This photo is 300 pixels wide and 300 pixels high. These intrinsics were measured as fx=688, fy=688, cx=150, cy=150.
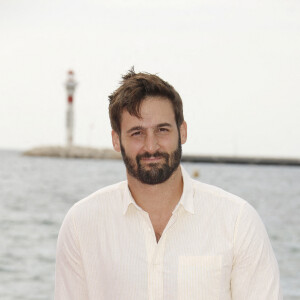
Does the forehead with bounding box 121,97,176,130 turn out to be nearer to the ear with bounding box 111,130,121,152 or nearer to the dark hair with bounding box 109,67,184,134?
the dark hair with bounding box 109,67,184,134

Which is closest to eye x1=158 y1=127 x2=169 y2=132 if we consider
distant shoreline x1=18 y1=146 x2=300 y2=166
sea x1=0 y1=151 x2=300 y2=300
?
sea x1=0 y1=151 x2=300 y2=300

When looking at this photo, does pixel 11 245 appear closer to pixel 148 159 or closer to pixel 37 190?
pixel 148 159

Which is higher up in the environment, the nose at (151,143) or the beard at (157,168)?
the nose at (151,143)

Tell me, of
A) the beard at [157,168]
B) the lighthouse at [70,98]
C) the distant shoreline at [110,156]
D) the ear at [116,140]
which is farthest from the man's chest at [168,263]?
the distant shoreline at [110,156]

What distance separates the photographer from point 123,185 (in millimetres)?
2180

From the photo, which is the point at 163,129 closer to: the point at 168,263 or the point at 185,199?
the point at 185,199

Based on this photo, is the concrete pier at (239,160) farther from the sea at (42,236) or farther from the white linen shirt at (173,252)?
the white linen shirt at (173,252)

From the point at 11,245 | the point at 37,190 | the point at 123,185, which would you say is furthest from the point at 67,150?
the point at 123,185

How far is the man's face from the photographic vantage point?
2.02 metres

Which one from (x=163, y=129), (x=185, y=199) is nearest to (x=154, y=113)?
(x=163, y=129)

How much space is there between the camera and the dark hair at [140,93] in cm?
204

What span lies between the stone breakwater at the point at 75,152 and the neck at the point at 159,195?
79314 millimetres

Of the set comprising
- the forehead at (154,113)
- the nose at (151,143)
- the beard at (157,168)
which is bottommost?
the beard at (157,168)

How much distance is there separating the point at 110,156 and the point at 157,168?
85639 millimetres
